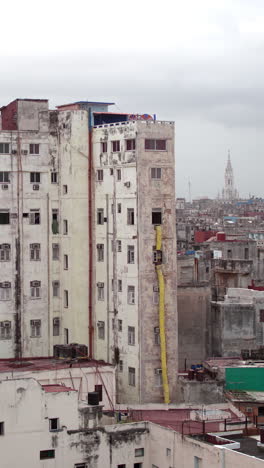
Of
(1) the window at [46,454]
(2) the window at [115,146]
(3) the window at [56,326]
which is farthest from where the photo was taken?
(3) the window at [56,326]

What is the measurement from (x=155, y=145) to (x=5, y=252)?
44.9 feet

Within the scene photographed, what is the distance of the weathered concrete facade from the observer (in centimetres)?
7231

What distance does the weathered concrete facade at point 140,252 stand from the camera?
7231cm

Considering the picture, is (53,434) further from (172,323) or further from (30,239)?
(30,239)

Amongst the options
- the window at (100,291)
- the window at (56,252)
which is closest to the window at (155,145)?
the window at (100,291)

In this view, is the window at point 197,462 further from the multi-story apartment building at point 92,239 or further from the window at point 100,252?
the window at point 100,252

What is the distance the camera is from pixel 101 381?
68.9 m

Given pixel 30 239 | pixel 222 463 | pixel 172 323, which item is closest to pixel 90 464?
pixel 222 463

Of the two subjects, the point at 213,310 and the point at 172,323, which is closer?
the point at 172,323

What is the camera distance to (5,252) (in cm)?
7650

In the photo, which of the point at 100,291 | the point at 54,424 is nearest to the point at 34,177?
the point at 100,291

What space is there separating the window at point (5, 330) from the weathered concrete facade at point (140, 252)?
24.7 feet

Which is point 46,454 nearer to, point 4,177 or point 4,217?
point 4,217

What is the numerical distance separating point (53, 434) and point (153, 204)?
809 inches
